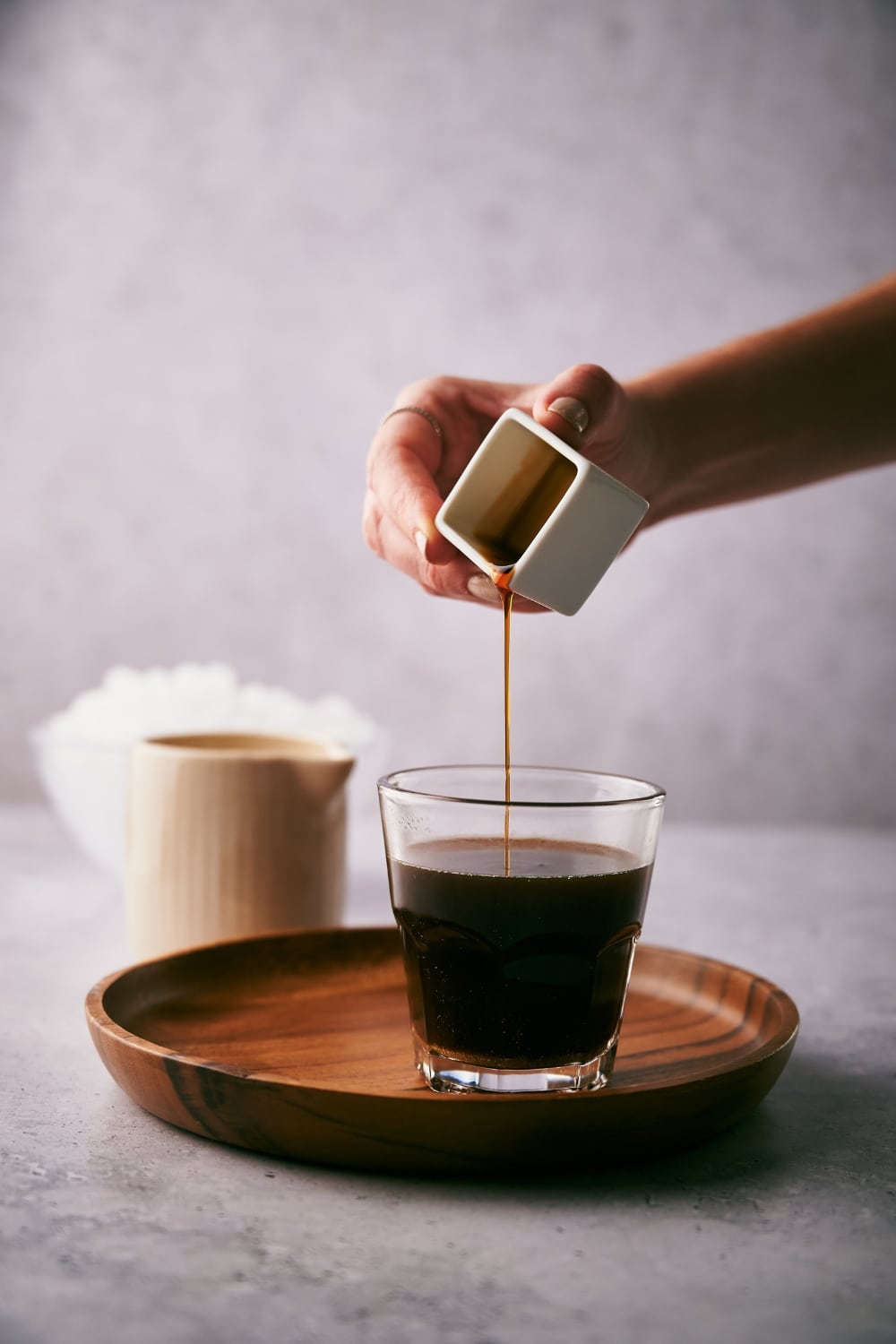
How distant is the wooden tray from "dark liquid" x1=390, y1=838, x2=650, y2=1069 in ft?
0.17

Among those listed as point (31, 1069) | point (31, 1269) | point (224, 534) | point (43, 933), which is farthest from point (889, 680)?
point (31, 1269)

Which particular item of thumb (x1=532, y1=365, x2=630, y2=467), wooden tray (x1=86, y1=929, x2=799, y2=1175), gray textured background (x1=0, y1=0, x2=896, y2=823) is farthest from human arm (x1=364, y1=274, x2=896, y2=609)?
gray textured background (x1=0, y1=0, x2=896, y2=823)

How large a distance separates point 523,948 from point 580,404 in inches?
15.3

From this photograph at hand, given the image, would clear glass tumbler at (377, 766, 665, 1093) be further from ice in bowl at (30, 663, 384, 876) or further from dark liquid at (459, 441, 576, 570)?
ice in bowl at (30, 663, 384, 876)

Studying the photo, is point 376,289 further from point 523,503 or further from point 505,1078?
point 505,1078

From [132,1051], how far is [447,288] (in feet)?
6.01

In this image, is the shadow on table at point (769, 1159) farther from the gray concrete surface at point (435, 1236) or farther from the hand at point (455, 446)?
the hand at point (455, 446)

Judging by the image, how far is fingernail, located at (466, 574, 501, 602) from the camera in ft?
3.20

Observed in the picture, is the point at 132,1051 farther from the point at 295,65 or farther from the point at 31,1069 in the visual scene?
the point at 295,65

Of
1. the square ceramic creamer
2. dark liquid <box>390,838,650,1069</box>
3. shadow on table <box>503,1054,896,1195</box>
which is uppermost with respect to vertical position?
the square ceramic creamer

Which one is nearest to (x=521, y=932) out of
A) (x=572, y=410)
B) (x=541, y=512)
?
(x=541, y=512)

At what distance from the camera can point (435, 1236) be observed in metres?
0.55

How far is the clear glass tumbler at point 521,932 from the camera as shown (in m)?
0.72

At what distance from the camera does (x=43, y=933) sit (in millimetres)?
1175
